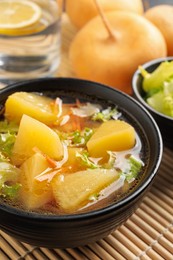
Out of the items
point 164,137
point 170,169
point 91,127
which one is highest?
point 91,127

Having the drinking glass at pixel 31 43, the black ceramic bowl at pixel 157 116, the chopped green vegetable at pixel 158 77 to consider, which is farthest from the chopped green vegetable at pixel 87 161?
the drinking glass at pixel 31 43

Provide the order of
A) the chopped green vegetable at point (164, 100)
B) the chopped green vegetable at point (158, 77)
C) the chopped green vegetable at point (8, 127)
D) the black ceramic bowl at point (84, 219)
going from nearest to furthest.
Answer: the black ceramic bowl at point (84, 219)
the chopped green vegetable at point (8, 127)
the chopped green vegetable at point (164, 100)
the chopped green vegetable at point (158, 77)

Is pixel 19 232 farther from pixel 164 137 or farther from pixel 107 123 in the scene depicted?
pixel 164 137

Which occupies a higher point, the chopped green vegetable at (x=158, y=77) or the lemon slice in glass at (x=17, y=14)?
the lemon slice in glass at (x=17, y=14)

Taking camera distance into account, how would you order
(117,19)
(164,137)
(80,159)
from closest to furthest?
(80,159) → (164,137) → (117,19)

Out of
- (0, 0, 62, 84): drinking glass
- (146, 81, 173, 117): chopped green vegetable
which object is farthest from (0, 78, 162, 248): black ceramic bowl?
(0, 0, 62, 84): drinking glass

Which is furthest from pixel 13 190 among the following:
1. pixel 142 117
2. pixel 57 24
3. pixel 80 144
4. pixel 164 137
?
pixel 57 24

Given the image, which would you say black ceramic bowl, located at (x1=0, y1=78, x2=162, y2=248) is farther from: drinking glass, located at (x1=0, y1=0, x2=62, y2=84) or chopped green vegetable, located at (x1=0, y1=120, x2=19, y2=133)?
drinking glass, located at (x1=0, y1=0, x2=62, y2=84)

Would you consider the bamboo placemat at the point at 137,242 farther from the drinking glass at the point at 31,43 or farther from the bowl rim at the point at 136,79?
the drinking glass at the point at 31,43
